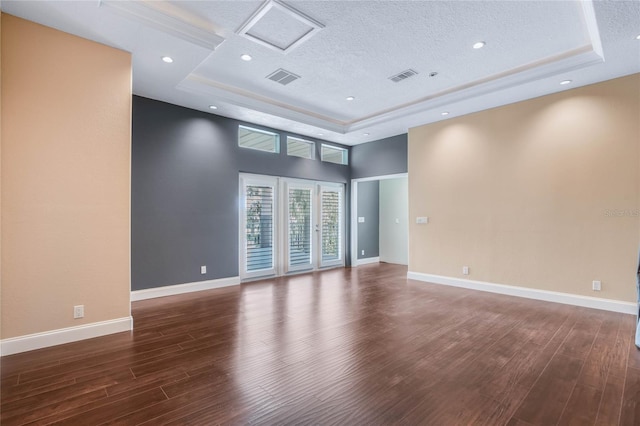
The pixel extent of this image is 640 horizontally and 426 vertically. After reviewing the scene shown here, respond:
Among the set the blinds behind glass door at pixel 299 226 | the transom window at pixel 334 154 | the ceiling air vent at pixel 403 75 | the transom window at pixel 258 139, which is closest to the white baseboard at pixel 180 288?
the blinds behind glass door at pixel 299 226

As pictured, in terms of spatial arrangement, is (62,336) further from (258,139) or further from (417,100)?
(417,100)

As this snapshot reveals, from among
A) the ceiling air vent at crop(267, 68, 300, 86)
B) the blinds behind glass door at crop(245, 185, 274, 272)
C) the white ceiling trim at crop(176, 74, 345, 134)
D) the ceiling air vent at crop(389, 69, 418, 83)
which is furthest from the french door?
the ceiling air vent at crop(389, 69, 418, 83)

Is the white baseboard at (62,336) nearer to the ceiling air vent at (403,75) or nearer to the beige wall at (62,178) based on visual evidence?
the beige wall at (62,178)

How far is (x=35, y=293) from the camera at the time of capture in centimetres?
290

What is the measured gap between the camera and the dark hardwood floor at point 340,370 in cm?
196

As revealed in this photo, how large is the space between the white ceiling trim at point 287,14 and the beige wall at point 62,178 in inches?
57.3

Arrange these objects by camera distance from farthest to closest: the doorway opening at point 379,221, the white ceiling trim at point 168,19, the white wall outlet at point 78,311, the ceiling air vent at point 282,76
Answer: the doorway opening at point 379,221
the ceiling air vent at point 282,76
the white wall outlet at point 78,311
the white ceiling trim at point 168,19

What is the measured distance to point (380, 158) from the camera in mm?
7207

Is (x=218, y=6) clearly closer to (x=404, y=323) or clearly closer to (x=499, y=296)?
(x=404, y=323)

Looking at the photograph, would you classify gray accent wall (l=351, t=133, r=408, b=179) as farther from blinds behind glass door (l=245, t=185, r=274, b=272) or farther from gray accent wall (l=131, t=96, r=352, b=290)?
gray accent wall (l=131, t=96, r=352, b=290)

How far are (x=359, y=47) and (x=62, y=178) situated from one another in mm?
3475

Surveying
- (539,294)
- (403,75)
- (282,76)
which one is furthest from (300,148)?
(539,294)

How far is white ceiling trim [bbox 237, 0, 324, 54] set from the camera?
2.81 meters

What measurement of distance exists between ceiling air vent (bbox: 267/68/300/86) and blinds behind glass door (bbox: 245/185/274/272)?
231 cm
